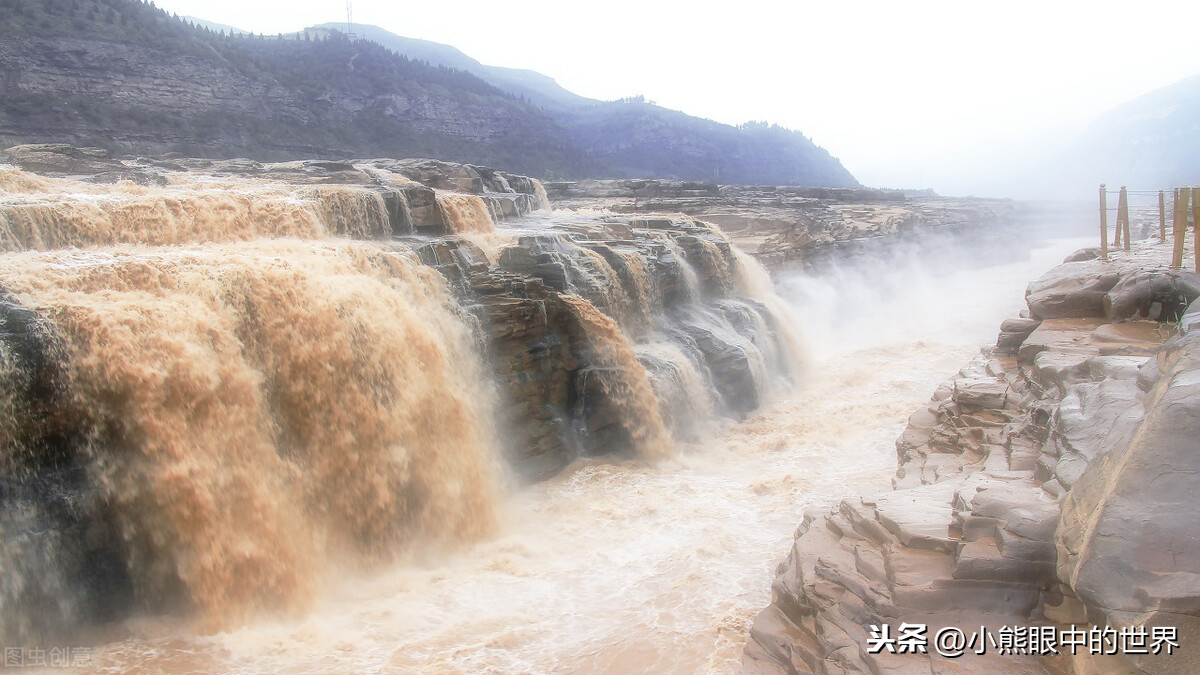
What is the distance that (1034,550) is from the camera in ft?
13.4

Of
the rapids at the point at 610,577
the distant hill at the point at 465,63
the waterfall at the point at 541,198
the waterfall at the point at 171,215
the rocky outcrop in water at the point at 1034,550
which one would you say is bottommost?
the rapids at the point at 610,577

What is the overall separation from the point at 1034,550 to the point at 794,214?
26766mm

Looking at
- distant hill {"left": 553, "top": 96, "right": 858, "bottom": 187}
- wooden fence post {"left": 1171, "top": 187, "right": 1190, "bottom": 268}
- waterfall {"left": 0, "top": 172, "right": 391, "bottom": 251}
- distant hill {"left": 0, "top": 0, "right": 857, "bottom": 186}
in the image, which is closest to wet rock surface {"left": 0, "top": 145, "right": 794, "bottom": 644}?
waterfall {"left": 0, "top": 172, "right": 391, "bottom": 251}

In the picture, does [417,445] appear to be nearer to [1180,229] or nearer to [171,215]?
[171,215]

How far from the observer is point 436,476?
313 inches

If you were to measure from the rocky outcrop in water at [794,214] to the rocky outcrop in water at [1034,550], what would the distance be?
17266 millimetres

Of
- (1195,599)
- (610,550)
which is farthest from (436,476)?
(1195,599)

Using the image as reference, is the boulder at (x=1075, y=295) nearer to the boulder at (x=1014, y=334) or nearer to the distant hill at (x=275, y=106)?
the boulder at (x=1014, y=334)

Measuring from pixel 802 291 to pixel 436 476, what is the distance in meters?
16.7

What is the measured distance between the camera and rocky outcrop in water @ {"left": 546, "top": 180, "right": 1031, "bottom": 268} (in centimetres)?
2514

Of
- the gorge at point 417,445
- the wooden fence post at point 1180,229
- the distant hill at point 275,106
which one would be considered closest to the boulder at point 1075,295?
the gorge at point 417,445

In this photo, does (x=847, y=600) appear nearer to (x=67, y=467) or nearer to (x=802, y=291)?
(x=67, y=467)

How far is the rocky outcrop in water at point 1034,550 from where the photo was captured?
3.27 metres

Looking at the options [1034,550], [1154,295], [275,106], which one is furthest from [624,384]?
[275,106]
